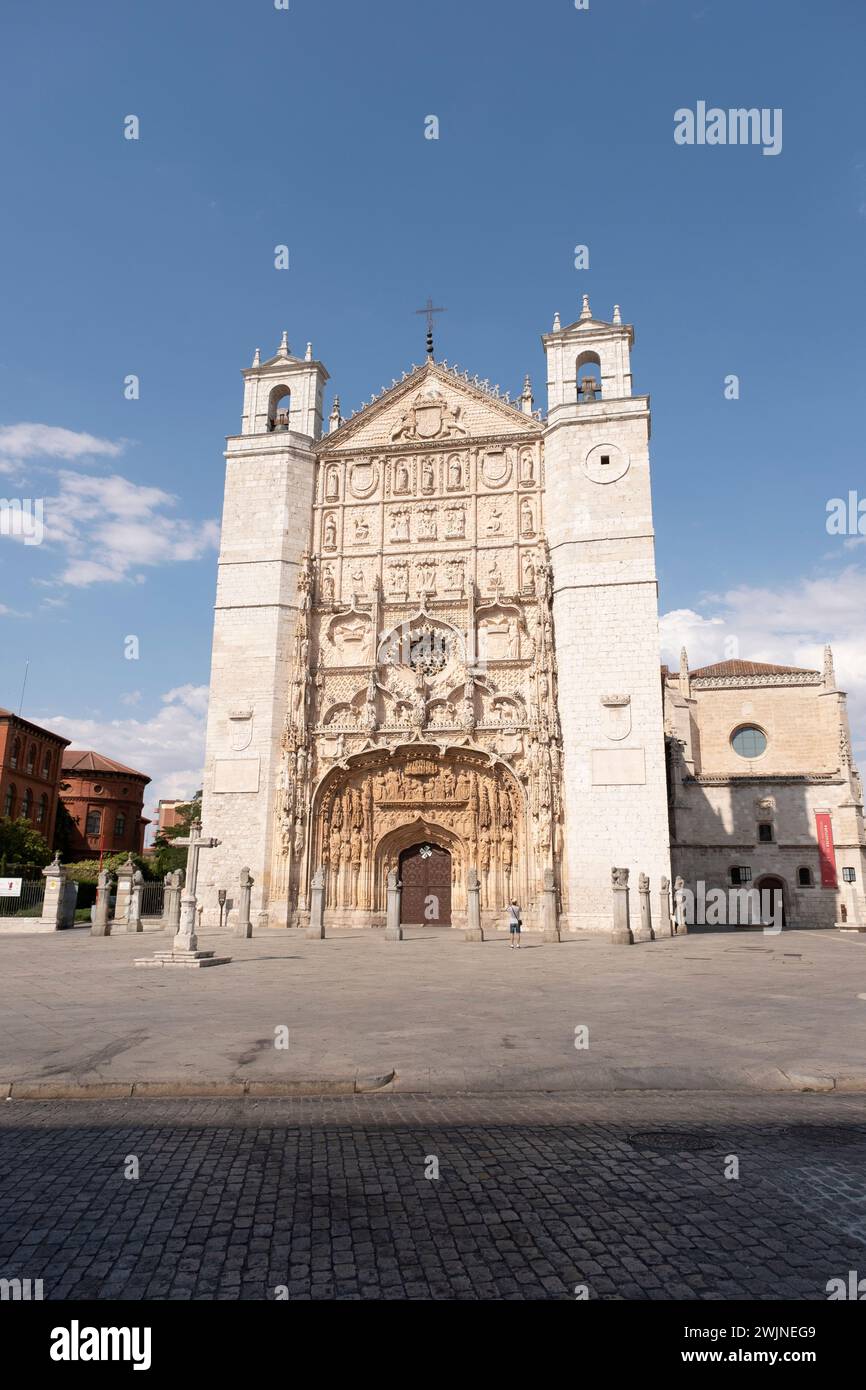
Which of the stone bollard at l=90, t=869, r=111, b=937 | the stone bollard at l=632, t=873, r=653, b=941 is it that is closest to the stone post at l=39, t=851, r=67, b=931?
the stone bollard at l=90, t=869, r=111, b=937

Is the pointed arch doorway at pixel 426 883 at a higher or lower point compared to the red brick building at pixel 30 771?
lower

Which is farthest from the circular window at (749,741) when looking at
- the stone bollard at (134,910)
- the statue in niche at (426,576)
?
the stone bollard at (134,910)

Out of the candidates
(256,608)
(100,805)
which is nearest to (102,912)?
(256,608)

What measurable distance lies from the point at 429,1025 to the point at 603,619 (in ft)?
60.0

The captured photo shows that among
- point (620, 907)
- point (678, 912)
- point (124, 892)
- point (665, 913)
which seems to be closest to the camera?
point (620, 907)

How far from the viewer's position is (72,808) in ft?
181

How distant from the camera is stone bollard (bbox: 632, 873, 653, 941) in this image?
22.0 metres

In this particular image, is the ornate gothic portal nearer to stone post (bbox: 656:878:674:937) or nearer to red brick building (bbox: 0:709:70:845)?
stone post (bbox: 656:878:674:937)

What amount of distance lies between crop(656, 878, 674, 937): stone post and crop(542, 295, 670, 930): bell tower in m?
0.35

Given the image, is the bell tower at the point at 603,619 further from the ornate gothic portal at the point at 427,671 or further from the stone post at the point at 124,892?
the stone post at the point at 124,892

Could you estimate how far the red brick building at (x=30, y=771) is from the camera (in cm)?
4316

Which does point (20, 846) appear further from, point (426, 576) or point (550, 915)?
point (550, 915)

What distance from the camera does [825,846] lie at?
3209 cm

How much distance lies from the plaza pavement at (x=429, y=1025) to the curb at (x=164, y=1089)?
0.01m
